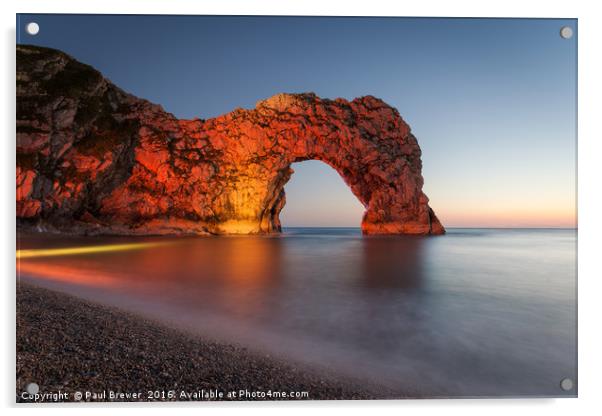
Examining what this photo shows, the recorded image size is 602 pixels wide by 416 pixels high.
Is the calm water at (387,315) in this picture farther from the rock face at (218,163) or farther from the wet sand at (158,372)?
the rock face at (218,163)

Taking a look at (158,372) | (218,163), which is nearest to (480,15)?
(158,372)

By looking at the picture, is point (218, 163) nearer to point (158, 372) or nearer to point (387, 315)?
point (387, 315)

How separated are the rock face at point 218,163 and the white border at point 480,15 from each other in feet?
40.7

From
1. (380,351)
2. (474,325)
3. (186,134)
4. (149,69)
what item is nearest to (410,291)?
(474,325)

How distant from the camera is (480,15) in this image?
3842mm

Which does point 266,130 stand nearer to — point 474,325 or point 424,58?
point 424,58

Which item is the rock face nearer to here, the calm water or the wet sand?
the calm water

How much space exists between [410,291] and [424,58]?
150 inches

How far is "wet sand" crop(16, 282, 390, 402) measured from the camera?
2.70m

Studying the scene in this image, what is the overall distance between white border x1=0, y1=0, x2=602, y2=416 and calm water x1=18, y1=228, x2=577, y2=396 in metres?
0.21

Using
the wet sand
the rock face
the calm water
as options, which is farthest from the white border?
the rock face

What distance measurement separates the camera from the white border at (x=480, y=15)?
3445 mm

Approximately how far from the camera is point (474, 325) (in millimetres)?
3840
